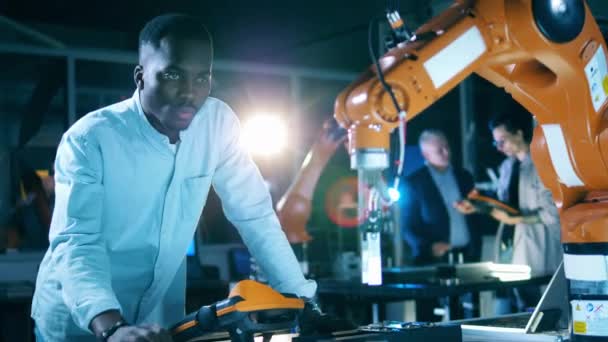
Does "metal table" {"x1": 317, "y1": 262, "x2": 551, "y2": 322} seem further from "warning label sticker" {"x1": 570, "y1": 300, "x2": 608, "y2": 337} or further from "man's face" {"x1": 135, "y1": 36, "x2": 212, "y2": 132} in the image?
"man's face" {"x1": 135, "y1": 36, "x2": 212, "y2": 132}

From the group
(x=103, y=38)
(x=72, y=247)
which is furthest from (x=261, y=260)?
(x=103, y=38)

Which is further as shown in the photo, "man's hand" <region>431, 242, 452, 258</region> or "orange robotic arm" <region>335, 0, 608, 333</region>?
"man's hand" <region>431, 242, 452, 258</region>

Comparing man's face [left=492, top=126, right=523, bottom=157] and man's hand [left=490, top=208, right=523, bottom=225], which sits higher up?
man's face [left=492, top=126, right=523, bottom=157]

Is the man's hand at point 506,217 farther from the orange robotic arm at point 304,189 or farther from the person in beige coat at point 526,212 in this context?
the orange robotic arm at point 304,189

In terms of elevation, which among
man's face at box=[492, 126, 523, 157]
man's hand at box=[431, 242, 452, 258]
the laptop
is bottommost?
the laptop

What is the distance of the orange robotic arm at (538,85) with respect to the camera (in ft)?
5.06

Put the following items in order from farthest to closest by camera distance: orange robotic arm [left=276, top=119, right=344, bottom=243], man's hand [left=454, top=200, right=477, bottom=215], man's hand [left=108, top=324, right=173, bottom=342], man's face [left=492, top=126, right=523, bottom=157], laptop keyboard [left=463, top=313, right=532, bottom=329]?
man's face [left=492, top=126, right=523, bottom=157] < man's hand [left=454, top=200, right=477, bottom=215] < orange robotic arm [left=276, top=119, right=344, bottom=243] < laptop keyboard [left=463, top=313, right=532, bottom=329] < man's hand [left=108, top=324, right=173, bottom=342]

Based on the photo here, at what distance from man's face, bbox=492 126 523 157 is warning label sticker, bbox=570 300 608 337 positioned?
3290 millimetres

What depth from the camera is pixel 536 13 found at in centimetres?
161

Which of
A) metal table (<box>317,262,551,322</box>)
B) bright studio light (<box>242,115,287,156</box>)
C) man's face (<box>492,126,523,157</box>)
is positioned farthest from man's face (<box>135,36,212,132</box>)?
bright studio light (<box>242,115,287,156</box>)

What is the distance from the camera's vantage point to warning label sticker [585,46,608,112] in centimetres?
178

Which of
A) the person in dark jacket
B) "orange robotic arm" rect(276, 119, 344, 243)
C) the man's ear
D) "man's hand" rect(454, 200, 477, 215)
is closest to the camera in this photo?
the man's ear

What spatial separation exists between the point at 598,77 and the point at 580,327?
0.56 metres

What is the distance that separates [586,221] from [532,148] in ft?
0.80
